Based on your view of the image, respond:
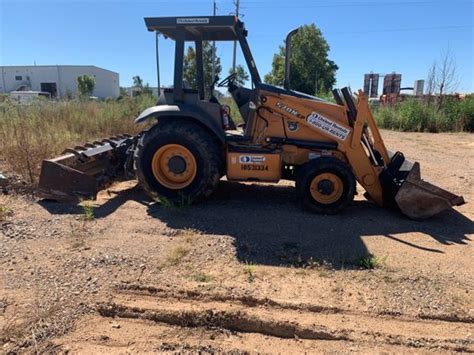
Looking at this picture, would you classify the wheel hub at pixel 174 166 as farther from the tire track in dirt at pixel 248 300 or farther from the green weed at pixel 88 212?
the tire track in dirt at pixel 248 300

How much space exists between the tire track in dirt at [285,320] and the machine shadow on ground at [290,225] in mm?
896

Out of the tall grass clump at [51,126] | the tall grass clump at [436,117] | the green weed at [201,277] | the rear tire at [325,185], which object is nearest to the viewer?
the green weed at [201,277]

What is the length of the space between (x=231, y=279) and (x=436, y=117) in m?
18.3

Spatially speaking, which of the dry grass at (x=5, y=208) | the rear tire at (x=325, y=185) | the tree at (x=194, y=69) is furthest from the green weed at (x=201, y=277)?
the tree at (x=194, y=69)

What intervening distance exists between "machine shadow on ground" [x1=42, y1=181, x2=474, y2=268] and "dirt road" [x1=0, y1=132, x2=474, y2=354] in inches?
1.0

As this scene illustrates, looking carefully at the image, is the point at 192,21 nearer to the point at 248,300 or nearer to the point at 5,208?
the point at 5,208

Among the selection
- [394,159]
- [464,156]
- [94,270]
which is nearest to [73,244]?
[94,270]

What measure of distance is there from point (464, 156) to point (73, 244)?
11.0m

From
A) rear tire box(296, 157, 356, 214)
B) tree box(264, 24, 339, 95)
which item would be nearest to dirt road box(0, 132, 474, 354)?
rear tire box(296, 157, 356, 214)

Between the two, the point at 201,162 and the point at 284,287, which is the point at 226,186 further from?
the point at 284,287

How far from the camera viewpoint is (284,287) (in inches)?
146

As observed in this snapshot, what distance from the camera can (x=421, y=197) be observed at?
5.33 m

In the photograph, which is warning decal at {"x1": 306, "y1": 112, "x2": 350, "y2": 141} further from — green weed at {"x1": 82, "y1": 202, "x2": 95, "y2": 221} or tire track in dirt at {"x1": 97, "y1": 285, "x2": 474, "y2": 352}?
green weed at {"x1": 82, "y1": 202, "x2": 95, "y2": 221}

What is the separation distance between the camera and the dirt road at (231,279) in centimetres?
304
